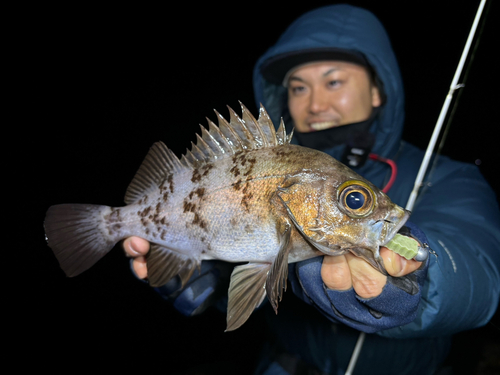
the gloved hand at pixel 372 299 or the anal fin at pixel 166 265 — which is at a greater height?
the anal fin at pixel 166 265

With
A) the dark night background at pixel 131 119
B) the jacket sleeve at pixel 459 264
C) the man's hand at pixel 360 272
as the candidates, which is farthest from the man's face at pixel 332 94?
the dark night background at pixel 131 119

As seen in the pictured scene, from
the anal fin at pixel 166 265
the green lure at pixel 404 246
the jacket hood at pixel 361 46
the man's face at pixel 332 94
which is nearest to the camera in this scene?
the green lure at pixel 404 246

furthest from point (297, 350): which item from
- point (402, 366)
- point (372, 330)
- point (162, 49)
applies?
point (162, 49)

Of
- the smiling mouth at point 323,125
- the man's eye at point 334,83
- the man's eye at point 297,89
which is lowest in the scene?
the smiling mouth at point 323,125

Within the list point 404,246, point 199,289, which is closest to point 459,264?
point 404,246

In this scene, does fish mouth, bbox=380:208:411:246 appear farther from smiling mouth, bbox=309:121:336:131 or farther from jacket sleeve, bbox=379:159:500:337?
smiling mouth, bbox=309:121:336:131

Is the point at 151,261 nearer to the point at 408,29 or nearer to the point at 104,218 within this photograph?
the point at 104,218

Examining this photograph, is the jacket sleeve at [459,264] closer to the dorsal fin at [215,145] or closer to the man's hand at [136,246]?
the dorsal fin at [215,145]

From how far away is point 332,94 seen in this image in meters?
2.13

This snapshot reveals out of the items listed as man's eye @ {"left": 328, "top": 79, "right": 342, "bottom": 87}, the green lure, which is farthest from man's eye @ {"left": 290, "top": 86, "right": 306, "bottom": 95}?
the green lure

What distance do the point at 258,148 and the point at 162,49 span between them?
846 cm

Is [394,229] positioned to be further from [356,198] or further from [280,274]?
[280,274]

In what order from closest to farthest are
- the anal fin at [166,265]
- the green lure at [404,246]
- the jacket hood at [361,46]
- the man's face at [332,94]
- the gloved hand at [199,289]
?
the green lure at [404,246]
the anal fin at [166,265]
the gloved hand at [199,289]
the jacket hood at [361,46]
the man's face at [332,94]

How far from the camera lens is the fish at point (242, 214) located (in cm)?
87
